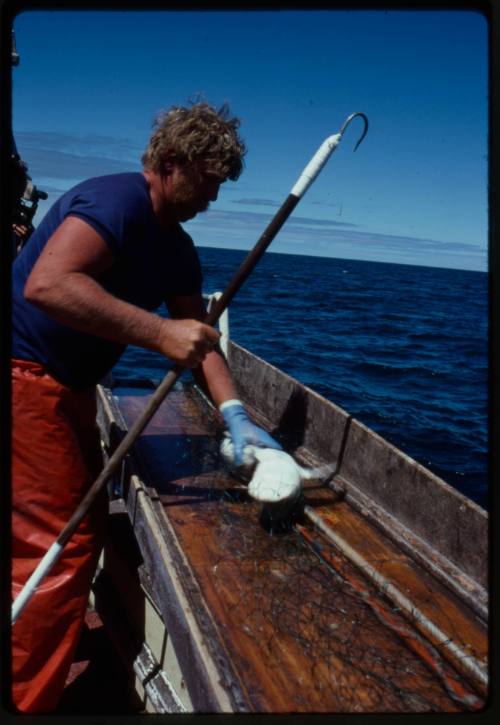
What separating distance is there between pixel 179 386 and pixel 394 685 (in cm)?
416

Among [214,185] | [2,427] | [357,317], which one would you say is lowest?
[357,317]

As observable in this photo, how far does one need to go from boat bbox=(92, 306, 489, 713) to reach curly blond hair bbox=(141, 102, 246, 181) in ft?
5.95

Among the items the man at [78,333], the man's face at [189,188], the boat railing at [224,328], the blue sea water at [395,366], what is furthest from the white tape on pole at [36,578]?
the blue sea water at [395,366]

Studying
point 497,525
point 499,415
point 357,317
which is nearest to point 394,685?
point 497,525

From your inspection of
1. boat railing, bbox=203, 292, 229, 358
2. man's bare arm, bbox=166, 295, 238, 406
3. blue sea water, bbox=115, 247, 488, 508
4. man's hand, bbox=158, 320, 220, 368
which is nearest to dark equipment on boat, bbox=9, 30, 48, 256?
boat railing, bbox=203, 292, 229, 358

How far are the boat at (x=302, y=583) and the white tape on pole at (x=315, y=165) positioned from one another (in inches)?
67.2

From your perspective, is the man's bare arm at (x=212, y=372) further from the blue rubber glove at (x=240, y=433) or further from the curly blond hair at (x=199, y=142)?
the curly blond hair at (x=199, y=142)

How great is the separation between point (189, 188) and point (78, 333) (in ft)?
3.05

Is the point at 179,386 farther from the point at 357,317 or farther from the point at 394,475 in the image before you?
the point at 357,317

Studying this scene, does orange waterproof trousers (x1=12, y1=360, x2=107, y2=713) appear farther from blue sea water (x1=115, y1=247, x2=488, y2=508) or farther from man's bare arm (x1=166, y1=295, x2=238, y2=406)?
blue sea water (x1=115, y1=247, x2=488, y2=508)

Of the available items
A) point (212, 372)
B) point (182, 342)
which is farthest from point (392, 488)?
point (182, 342)

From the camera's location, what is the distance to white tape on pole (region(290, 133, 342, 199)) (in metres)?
3.17

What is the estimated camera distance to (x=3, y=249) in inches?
80.2

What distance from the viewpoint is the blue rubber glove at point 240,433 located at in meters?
3.66
